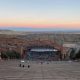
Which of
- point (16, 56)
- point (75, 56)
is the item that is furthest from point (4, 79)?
point (16, 56)

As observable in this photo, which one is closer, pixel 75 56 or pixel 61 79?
pixel 61 79

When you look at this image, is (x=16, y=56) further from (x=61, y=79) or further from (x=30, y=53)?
(x=61, y=79)

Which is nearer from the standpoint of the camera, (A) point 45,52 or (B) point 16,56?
(B) point 16,56

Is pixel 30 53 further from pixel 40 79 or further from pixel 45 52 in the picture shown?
pixel 40 79

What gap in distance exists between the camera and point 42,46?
142500 millimetres

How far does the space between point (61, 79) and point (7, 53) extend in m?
79.3

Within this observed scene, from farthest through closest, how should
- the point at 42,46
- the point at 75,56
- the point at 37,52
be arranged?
the point at 42,46, the point at 37,52, the point at 75,56

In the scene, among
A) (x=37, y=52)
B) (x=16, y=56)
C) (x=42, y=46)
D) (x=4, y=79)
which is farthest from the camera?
(x=42, y=46)

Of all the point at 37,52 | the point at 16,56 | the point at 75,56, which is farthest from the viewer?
the point at 37,52

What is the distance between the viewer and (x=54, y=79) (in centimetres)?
2364

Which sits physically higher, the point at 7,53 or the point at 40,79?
the point at 40,79

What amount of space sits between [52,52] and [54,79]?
310ft

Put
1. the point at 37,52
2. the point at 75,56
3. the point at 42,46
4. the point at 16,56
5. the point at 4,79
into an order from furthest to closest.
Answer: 1. the point at 42,46
2. the point at 37,52
3. the point at 16,56
4. the point at 75,56
5. the point at 4,79

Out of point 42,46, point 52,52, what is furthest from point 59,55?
point 42,46
